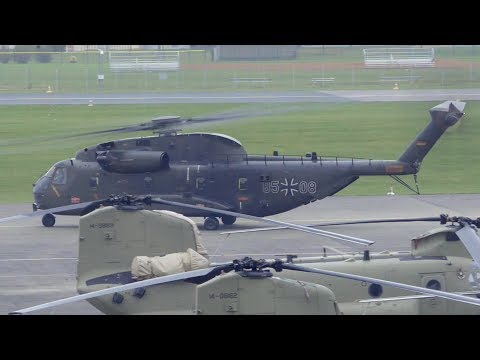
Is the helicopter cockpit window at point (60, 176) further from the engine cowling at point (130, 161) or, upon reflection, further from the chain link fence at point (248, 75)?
the chain link fence at point (248, 75)

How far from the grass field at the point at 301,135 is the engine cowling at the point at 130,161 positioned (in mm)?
8358

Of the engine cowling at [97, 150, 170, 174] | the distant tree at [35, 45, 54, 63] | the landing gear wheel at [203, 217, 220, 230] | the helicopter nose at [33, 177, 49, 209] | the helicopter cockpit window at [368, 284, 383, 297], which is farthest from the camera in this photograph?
the distant tree at [35, 45, 54, 63]

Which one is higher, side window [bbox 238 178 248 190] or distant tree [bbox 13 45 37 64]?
distant tree [bbox 13 45 37 64]

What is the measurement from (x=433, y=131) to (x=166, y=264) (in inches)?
608

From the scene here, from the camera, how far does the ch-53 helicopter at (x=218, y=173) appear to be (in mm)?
30188

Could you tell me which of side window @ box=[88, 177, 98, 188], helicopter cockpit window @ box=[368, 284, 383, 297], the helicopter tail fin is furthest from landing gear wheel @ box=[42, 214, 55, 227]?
helicopter cockpit window @ box=[368, 284, 383, 297]

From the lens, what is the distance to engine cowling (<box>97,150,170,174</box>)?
2991 cm

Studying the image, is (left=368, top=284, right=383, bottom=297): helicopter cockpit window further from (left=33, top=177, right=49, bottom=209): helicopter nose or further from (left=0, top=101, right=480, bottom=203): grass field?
(left=0, top=101, right=480, bottom=203): grass field

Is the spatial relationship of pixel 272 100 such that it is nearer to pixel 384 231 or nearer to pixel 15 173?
pixel 15 173

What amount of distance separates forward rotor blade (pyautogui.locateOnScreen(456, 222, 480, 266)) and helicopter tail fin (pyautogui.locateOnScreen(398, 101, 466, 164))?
13488 millimetres

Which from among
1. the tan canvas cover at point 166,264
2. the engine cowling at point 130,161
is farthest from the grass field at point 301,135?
the tan canvas cover at point 166,264

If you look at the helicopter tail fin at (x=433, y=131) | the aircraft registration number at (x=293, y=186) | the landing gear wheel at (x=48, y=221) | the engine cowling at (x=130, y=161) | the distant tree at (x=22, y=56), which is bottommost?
the landing gear wheel at (x=48, y=221)

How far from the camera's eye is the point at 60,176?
1232 inches

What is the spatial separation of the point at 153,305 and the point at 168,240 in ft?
4.68
